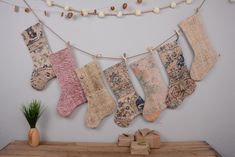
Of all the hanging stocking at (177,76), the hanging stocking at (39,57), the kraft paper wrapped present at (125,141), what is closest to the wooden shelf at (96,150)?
the kraft paper wrapped present at (125,141)

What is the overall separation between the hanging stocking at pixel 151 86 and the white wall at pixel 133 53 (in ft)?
0.25

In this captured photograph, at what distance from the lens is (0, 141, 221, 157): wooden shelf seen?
74.0 inches

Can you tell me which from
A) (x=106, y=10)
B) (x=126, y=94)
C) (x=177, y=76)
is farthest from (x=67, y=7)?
(x=177, y=76)

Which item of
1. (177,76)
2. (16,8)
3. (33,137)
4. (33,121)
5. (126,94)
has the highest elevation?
(16,8)

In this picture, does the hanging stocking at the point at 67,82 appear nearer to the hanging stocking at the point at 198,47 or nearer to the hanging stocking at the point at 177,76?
the hanging stocking at the point at 177,76

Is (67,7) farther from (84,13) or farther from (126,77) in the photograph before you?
(126,77)

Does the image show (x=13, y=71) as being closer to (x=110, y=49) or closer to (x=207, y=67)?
(x=110, y=49)

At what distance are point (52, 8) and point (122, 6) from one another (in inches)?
21.7

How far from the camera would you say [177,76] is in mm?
2068

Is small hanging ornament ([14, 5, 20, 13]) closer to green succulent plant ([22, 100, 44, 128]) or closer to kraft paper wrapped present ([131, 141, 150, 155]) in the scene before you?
green succulent plant ([22, 100, 44, 128])

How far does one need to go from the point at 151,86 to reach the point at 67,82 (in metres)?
0.64

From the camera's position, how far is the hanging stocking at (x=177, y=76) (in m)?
2.07

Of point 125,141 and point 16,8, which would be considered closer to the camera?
point 125,141

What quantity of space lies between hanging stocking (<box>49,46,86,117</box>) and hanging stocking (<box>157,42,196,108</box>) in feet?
2.27
